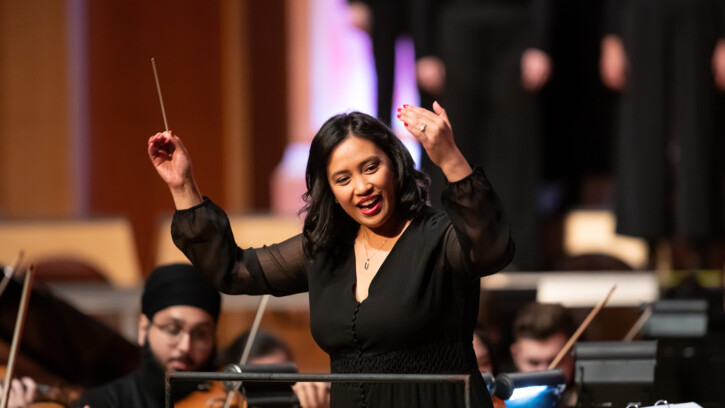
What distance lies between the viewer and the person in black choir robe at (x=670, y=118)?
5.18m

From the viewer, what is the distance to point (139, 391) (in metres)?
3.20

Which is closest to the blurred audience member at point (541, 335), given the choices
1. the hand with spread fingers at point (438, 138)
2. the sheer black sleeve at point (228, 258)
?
the sheer black sleeve at point (228, 258)

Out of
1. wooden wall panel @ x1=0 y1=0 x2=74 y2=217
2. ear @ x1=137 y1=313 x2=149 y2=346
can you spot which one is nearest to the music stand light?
ear @ x1=137 y1=313 x2=149 y2=346

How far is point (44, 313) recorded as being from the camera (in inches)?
141

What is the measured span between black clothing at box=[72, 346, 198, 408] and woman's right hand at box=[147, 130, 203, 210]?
0.94 meters

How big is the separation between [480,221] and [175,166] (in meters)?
0.67

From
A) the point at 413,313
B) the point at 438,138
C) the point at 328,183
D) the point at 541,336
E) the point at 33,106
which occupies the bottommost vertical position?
the point at 541,336

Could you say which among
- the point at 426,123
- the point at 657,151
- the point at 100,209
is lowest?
the point at 100,209

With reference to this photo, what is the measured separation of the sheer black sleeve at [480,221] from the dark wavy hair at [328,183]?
0.20 metres

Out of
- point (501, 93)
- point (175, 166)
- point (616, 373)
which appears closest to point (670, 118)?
point (501, 93)

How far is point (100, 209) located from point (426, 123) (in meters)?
6.39

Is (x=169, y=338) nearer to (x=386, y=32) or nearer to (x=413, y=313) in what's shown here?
(x=413, y=313)

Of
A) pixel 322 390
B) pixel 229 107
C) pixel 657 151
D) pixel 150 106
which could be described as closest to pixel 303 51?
pixel 229 107

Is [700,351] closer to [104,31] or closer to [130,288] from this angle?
[130,288]
